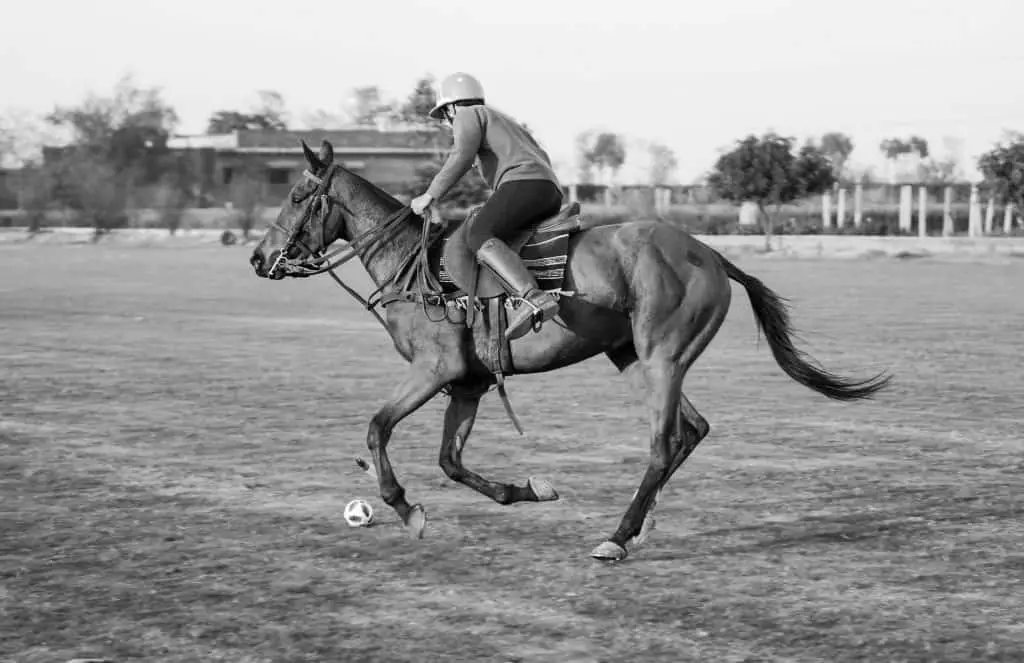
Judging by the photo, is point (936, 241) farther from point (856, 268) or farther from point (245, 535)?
point (245, 535)

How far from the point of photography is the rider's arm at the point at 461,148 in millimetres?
8844

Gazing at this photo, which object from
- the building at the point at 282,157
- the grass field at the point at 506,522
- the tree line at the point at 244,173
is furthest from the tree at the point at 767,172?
the grass field at the point at 506,522

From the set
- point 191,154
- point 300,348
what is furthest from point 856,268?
point 191,154

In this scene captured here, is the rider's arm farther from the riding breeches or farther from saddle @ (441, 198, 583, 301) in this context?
saddle @ (441, 198, 583, 301)

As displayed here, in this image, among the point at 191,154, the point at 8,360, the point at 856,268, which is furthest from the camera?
the point at 191,154

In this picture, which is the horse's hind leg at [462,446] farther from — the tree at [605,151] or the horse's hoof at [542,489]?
the tree at [605,151]

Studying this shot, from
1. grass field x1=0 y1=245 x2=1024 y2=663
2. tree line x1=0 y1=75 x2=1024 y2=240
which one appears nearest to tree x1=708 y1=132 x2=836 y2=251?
tree line x1=0 y1=75 x2=1024 y2=240

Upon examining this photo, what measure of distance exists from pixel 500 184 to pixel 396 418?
1415 mm

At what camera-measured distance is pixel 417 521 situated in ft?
28.6

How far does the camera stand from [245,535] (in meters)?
8.85

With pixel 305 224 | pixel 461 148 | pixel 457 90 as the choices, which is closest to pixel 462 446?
pixel 305 224

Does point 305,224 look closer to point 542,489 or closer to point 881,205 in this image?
point 542,489

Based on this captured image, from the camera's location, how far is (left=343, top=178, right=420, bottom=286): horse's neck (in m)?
9.48

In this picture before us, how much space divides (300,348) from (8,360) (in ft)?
12.3
